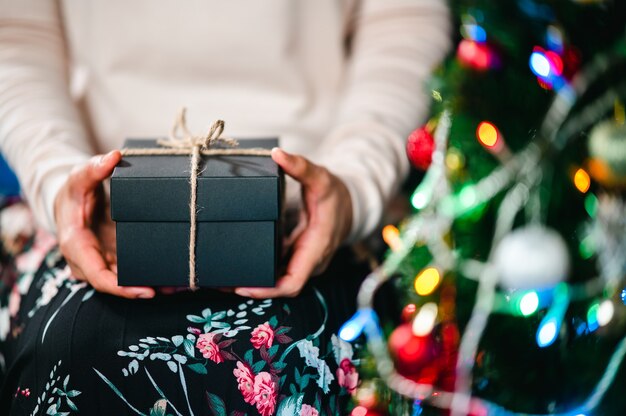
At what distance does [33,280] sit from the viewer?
0.68 meters

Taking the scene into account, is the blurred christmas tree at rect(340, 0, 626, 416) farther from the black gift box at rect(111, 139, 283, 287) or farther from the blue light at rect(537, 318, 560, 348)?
the black gift box at rect(111, 139, 283, 287)

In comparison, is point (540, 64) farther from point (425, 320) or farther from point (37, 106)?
point (37, 106)

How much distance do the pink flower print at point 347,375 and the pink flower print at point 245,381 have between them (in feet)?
0.31

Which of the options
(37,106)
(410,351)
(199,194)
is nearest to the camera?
(199,194)

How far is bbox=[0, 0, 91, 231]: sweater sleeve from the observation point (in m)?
0.68

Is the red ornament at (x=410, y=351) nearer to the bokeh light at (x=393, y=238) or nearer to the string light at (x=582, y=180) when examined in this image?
the bokeh light at (x=393, y=238)

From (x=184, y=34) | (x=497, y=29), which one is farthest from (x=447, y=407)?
(x=184, y=34)

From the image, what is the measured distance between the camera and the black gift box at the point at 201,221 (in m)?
0.53

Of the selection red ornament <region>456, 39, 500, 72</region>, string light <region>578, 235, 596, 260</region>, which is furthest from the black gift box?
string light <region>578, 235, 596, 260</region>

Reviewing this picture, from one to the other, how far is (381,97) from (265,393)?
0.40m

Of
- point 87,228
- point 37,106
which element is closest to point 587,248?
point 87,228

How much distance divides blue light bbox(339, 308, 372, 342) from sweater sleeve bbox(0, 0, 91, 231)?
33 centimetres

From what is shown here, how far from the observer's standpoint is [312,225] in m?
0.62

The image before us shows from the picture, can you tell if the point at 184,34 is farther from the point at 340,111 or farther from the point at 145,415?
the point at 145,415
